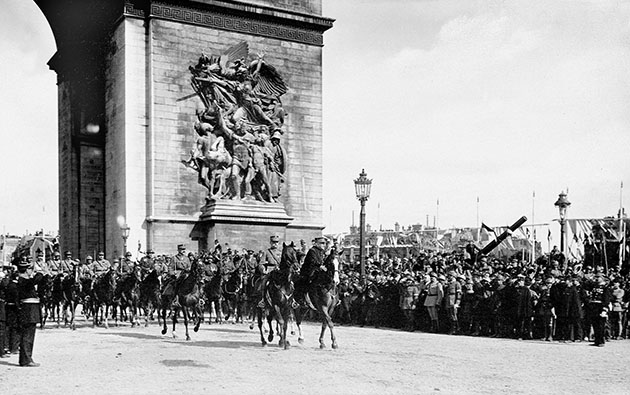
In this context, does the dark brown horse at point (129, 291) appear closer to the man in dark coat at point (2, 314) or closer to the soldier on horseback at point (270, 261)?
the soldier on horseback at point (270, 261)

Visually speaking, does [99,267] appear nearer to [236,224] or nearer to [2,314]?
[236,224]

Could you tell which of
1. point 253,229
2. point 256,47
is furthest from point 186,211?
point 256,47

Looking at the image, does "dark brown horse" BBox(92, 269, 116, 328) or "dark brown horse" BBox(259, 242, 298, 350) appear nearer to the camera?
"dark brown horse" BBox(259, 242, 298, 350)

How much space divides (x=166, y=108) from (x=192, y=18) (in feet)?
12.3

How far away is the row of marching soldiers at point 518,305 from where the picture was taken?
19.8m

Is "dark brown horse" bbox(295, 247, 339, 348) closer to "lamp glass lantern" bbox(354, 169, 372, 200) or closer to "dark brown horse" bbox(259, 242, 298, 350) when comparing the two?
"dark brown horse" bbox(259, 242, 298, 350)

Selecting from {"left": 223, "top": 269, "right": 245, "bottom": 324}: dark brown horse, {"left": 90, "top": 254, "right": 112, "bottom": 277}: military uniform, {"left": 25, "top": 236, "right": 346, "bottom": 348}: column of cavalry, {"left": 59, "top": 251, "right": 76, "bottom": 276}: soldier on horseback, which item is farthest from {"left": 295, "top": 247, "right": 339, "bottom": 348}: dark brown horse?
{"left": 90, "top": 254, "right": 112, "bottom": 277}: military uniform

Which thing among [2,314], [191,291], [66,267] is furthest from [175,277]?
[66,267]

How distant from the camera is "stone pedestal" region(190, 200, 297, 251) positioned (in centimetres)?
3045

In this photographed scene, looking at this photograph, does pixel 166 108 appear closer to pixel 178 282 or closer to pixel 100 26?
pixel 100 26

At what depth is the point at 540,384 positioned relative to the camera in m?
12.6

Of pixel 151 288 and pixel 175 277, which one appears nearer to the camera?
pixel 175 277

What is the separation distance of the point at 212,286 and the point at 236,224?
733 cm

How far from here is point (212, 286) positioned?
2362 cm
